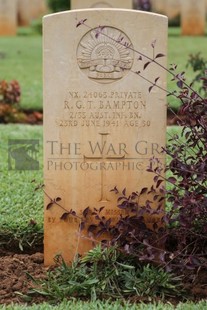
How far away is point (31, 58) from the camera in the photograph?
15164 mm

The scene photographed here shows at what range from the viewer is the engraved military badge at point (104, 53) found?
5176 mm

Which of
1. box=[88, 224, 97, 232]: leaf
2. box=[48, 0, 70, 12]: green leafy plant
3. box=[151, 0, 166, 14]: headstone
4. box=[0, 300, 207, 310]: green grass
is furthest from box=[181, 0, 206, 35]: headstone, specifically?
box=[0, 300, 207, 310]: green grass

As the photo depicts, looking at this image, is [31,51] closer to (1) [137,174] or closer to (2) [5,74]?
(2) [5,74]

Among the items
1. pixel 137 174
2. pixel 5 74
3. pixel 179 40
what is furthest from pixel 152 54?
pixel 179 40

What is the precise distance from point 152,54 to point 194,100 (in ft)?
1.22

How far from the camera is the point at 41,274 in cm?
522

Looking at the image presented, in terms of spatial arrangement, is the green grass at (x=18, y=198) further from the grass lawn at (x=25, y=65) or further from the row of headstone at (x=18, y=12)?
the row of headstone at (x=18, y=12)

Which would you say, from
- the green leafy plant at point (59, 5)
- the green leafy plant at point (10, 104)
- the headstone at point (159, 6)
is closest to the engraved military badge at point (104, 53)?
the green leafy plant at point (10, 104)

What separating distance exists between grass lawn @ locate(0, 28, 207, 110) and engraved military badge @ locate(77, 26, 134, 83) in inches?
195

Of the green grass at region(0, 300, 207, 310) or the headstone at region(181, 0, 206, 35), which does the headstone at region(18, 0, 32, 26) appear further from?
the green grass at region(0, 300, 207, 310)

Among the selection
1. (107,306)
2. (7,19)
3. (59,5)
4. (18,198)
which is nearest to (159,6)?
(59,5)

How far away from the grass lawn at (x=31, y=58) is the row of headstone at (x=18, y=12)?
0.36 m

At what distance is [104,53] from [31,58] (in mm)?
10090

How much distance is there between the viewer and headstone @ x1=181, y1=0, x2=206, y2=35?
65.0 ft
